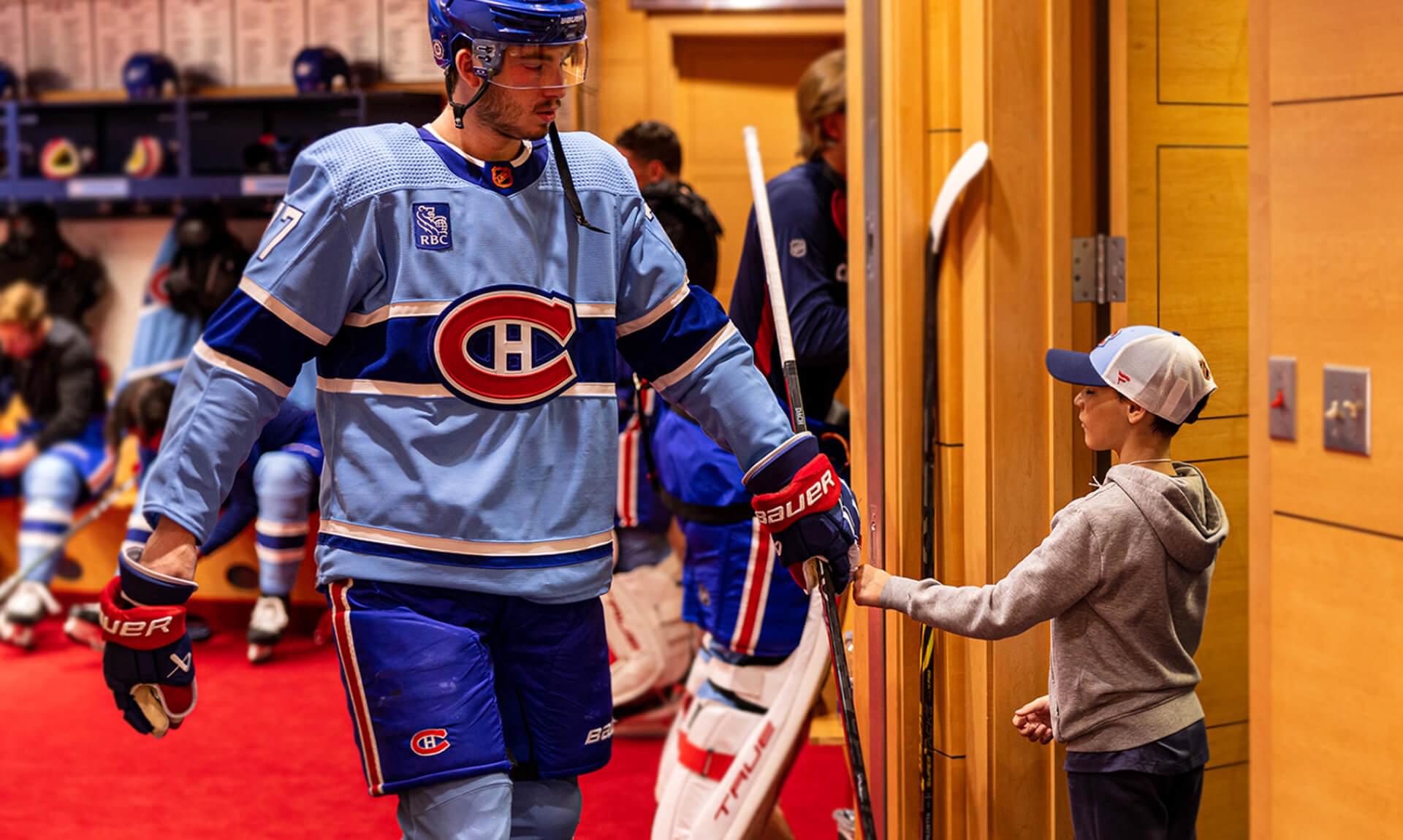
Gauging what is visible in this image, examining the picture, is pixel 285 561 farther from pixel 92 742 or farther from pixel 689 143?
pixel 689 143

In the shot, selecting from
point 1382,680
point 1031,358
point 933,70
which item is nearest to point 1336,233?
point 1382,680

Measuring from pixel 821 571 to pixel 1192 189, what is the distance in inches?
37.6

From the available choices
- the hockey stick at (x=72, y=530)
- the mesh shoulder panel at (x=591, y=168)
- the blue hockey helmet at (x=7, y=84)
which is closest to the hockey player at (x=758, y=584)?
the mesh shoulder panel at (x=591, y=168)

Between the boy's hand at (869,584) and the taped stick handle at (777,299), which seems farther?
the taped stick handle at (777,299)

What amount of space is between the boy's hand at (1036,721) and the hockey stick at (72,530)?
3697 mm

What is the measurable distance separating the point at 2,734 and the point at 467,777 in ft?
9.60

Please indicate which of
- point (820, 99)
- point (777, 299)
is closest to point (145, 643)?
point (777, 299)

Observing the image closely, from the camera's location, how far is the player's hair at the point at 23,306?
584 centimetres

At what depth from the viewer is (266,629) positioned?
5.05m

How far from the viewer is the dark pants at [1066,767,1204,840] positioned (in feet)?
6.88

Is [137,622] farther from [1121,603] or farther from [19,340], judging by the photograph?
[19,340]

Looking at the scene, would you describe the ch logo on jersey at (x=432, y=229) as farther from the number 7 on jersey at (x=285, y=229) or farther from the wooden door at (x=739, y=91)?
the wooden door at (x=739, y=91)

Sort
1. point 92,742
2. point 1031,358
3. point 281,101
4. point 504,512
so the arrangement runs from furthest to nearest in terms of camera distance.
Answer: point 281,101 < point 92,742 < point 1031,358 < point 504,512

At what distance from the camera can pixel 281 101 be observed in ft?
19.0
